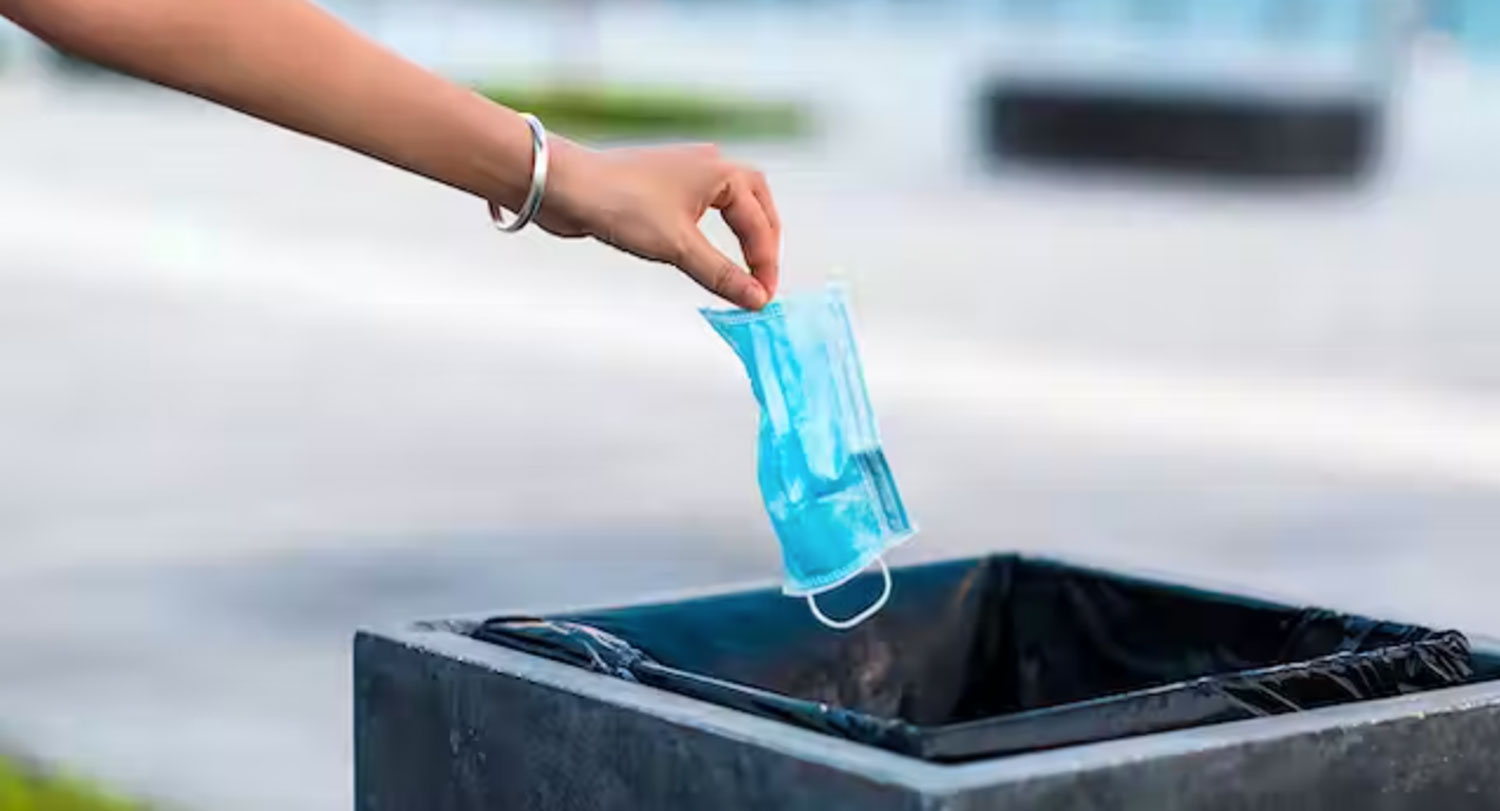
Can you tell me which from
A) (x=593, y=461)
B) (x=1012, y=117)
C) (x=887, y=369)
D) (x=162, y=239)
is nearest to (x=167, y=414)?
(x=593, y=461)

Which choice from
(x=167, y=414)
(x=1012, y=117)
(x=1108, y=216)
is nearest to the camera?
(x=167, y=414)

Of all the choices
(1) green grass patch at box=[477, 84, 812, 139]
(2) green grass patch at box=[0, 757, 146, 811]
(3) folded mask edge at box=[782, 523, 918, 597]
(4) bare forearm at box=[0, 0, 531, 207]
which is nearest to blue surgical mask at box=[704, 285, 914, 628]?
(3) folded mask edge at box=[782, 523, 918, 597]

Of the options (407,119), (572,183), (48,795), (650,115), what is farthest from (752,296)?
(650,115)

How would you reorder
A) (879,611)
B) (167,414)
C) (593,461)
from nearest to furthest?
Answer: (879,611)
(593,461)
(167,414)

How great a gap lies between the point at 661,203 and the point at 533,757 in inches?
17.6

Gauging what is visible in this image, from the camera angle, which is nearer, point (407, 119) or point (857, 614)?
point (407, 119)

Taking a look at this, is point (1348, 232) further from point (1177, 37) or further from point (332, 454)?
point (332, 454)

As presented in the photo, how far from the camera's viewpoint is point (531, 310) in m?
12.3

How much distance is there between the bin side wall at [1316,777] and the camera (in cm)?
204

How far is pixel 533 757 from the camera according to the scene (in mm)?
2357

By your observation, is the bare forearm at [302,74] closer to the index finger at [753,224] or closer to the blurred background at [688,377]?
the index finger at [753,224]

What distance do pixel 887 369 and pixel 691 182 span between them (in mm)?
8263

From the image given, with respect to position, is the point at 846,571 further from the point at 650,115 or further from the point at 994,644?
the point at 650,115

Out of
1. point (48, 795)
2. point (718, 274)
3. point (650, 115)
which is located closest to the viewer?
point (718, 274)
